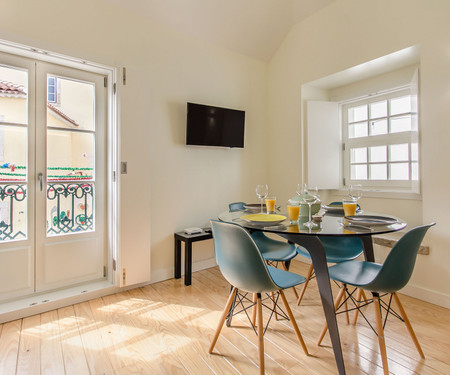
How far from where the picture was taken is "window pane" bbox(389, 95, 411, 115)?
301 centimetres

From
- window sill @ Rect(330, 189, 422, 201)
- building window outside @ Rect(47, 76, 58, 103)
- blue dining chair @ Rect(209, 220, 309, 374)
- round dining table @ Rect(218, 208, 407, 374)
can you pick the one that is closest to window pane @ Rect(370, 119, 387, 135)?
window sill @ Rect(330, 189, 422, 201)

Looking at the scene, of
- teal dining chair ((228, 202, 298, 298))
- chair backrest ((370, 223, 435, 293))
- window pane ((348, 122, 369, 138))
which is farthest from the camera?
window pane ((348, 122, 369, 138))

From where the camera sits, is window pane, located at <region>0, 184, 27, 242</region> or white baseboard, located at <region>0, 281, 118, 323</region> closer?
white baseboard, located at <region>0, 281, 118, 323</region>

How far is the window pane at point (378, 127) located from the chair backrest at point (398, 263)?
2.09 m

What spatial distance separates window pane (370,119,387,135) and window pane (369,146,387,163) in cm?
18

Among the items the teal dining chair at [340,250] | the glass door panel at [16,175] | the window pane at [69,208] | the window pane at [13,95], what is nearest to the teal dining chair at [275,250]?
the teal dining chair at [340,250]

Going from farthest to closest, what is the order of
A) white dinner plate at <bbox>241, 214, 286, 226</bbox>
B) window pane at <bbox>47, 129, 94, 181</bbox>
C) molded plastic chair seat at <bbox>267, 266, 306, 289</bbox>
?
window pane at <bbox>47, 129, 94, 181</bbox>
white dinner plate at <bbox>241, 214, 286, 226</bbox>
molded plastic chair seat at <bbox>267, 266, 306, 289</bbox>

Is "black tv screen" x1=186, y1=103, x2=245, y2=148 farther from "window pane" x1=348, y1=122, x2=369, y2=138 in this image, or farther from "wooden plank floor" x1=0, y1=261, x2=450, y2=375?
"wooden plank floor" x1=0, y1=261, x2=450, y2=375

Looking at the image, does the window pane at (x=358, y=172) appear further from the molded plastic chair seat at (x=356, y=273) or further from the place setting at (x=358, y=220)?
the molded plastic chair seat at (x=356, y=273)

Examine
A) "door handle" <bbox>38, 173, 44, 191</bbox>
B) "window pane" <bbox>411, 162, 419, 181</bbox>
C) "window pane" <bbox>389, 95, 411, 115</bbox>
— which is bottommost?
"door handle" <bbox>38, 173, 44, 191</bbox>

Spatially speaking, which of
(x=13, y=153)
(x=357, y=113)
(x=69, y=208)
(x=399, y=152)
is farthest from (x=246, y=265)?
(x=357, y=113)

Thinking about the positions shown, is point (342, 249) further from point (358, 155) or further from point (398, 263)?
point (358, 155)

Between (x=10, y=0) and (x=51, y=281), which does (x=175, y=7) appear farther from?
(x=51, y=281)

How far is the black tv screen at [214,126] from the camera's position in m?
3.15
